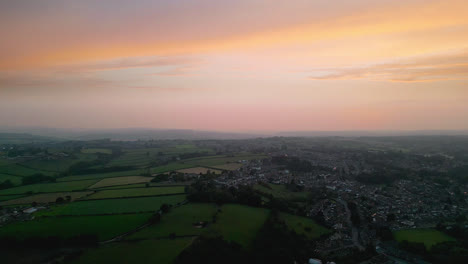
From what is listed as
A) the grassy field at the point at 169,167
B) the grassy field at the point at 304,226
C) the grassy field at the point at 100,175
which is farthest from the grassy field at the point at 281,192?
the grassy field at the point at 100,175

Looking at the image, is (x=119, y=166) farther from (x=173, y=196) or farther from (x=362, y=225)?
(x=362, y=225)

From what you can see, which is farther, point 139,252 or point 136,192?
point 136,192

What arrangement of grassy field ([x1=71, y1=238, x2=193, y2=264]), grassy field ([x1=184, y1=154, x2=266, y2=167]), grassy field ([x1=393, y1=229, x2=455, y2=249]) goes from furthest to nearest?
grassy field ([x1=184, y1=154, x2=266, y2=167]) → grassy field ([x1=393, y1=229, x2=455, y2=249]) → grassy field ([x1=71, y1=238, x2=193, y2=264])

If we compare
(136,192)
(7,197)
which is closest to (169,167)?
(136,192)

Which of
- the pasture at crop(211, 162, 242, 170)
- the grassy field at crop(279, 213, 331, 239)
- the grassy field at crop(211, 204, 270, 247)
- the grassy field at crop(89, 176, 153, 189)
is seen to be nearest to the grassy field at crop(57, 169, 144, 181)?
the grassy field at crop(89, 176, 153, 189)

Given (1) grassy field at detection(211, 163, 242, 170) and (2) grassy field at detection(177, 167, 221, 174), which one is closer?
(2) grassy field at detection(177, 167, 221, 174)

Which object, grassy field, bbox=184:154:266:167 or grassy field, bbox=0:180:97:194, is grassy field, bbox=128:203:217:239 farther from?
grassy field, bbox=184:154:266:167

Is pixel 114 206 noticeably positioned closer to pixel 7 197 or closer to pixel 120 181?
pixel 120 181
